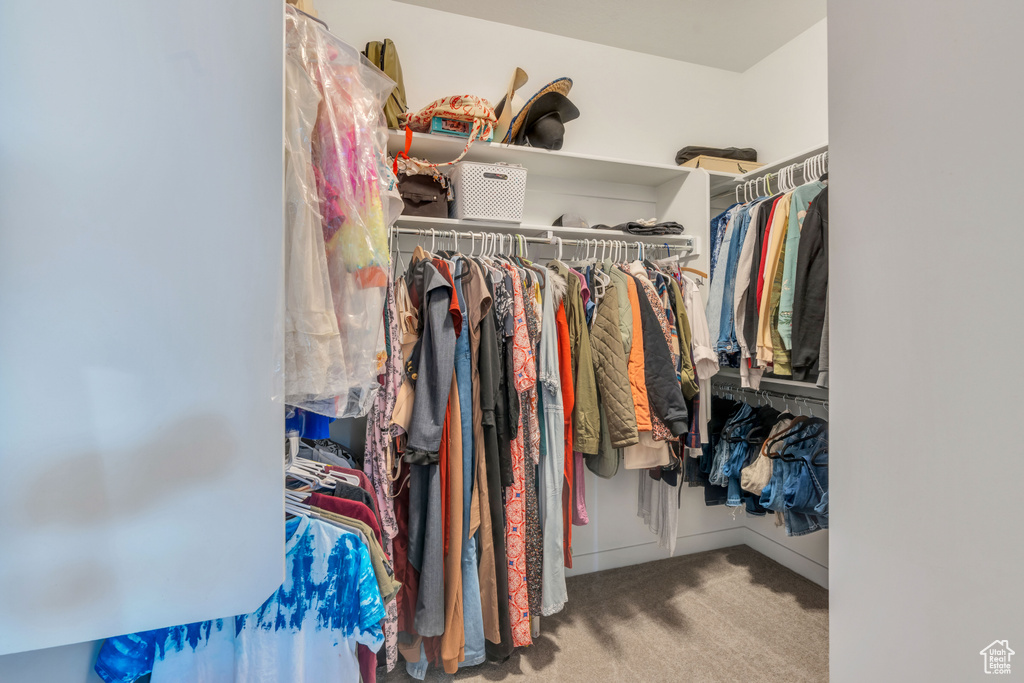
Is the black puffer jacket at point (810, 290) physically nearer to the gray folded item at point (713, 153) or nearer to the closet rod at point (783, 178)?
the closet rod at point (783, 178)

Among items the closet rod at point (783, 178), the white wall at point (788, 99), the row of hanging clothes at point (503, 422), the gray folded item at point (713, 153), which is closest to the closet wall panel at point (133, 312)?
the row of hanging clothes at point (503, 422)

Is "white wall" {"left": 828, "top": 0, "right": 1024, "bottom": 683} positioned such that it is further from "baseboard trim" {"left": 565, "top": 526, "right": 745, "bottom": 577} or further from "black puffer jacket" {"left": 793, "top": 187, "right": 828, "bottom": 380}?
"baseboard trim" {"left": 565, "top": 526, "right": 745, "bottom": 577}

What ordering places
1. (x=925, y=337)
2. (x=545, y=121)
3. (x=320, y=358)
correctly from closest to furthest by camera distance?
(x=925, y=337) → (x=320, y=358) → (x=545, y=121)

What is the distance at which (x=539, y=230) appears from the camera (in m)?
2.11

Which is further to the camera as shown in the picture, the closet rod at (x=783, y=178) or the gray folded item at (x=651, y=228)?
the gray folded item at (x=651, y=228)

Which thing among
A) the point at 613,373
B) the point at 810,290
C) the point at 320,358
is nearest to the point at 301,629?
the point at 320,358

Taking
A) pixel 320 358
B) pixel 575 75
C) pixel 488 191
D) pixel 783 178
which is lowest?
pixel 320 358

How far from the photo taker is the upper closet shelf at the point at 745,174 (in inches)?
79.5

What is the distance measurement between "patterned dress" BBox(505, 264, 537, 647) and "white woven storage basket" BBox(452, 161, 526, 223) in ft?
1.43

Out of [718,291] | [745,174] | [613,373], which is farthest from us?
[745,174]

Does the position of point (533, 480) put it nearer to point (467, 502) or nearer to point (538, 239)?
point (467, 502)

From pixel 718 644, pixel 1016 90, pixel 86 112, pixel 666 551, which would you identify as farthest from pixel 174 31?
pixel 666 551

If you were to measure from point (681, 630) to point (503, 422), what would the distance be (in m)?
1.18

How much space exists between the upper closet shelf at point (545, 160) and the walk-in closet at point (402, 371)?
0.12 ft
